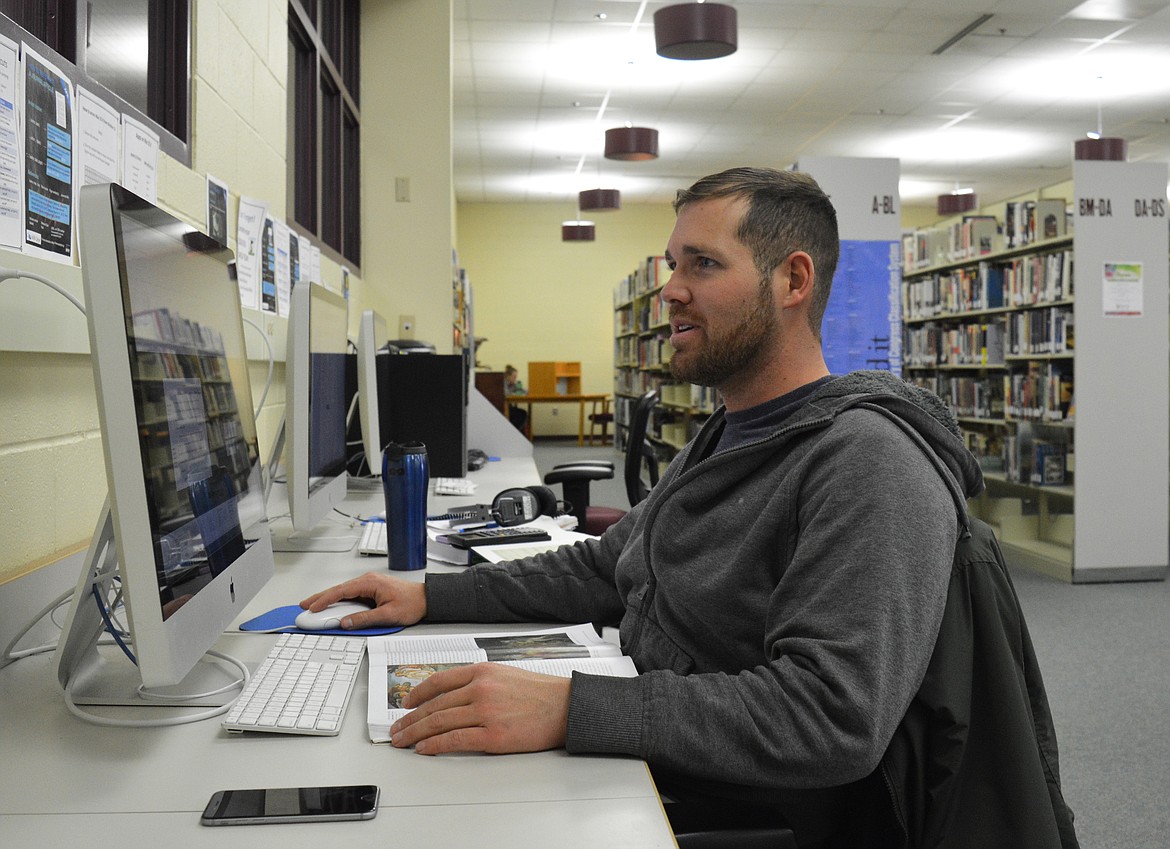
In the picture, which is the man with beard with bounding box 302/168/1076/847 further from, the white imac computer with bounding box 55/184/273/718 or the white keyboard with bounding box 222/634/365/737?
the white imac computer with bounding box 55/184/273/718

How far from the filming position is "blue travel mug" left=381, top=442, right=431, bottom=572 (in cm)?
160

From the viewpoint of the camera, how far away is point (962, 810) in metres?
0.89

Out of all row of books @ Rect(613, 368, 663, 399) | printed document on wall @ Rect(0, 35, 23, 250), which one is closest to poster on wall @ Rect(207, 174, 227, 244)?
printed document on wall @ Rect(0, 35, 23, 250)

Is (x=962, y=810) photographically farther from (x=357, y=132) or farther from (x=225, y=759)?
(x=357, y=132)

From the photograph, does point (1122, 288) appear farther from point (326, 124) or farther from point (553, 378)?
point (553, 378)

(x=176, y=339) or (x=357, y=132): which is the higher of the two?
(x=357, y=132)

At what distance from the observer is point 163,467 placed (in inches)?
31.5

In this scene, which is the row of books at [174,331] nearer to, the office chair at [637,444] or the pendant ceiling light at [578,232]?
the office chair at [637,444]

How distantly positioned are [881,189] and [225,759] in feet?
13.7

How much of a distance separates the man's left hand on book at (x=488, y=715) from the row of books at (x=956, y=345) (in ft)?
17.2

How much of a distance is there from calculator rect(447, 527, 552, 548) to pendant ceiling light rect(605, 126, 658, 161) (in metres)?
5.89

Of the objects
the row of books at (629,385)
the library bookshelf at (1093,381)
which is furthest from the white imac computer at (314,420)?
the row of books at (629,385)

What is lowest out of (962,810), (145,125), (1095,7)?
(962,810)

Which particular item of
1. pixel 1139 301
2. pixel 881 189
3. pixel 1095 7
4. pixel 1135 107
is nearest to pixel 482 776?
pixel 881 189
